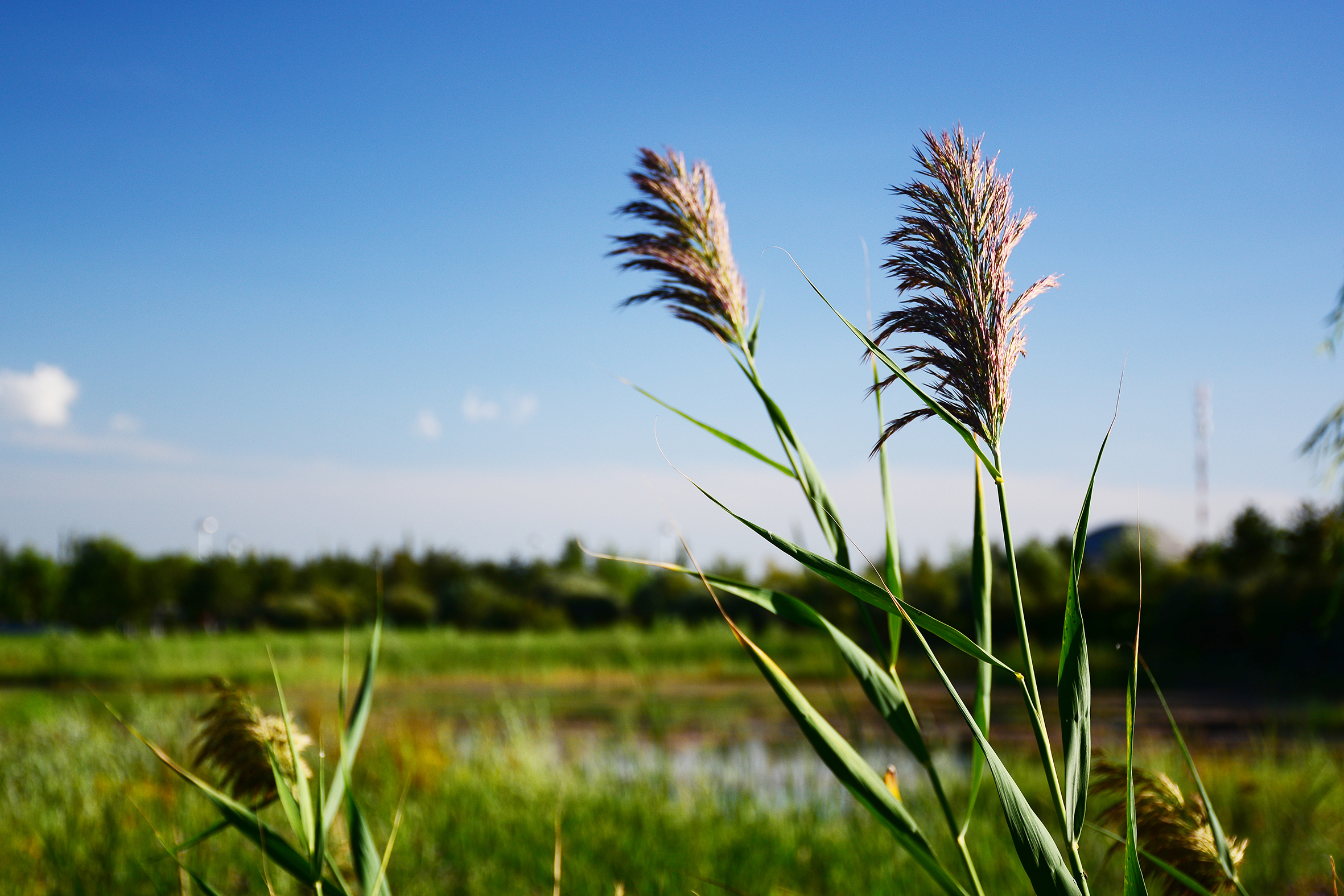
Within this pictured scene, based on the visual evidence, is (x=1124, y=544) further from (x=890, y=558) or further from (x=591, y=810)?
(x=890, y=558)

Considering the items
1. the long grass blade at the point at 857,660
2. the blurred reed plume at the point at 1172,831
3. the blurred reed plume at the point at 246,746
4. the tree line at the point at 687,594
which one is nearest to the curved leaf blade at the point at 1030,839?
the long grass blade at the point at 857,660

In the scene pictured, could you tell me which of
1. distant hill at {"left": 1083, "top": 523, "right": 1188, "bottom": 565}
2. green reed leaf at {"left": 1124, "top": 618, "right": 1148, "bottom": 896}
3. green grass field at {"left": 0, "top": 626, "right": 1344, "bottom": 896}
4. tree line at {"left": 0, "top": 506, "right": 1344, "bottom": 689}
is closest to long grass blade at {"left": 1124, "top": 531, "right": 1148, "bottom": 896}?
green reed leaf at {"left": 1124, "top": 618, "right": 1148, "bottom": 896}

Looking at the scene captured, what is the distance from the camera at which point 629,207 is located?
98cm

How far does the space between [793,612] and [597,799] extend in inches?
155

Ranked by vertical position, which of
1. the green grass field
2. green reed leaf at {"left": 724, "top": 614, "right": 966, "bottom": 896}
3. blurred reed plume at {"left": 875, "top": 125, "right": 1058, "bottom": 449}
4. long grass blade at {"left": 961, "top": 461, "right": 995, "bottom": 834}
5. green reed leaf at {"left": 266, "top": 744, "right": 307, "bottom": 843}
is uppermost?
blurred reed plume at {"left": 875, "top": 125, "right": 1058, "bottom": 449}

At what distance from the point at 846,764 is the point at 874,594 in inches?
6.1

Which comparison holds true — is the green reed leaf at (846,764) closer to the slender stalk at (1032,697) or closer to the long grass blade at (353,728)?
the slender stalk at (1032,697)

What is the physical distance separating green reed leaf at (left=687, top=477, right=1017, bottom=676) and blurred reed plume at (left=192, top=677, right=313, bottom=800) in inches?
27.2

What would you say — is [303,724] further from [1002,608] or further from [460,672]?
[1002,608]

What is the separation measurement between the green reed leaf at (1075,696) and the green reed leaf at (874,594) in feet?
0.19

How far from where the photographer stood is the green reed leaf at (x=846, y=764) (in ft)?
2.45

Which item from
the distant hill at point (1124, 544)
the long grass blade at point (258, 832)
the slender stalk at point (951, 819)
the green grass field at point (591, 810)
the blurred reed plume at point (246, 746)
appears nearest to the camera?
the slender stalk at point (951, 819)

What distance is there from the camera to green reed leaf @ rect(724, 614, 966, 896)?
0.75m

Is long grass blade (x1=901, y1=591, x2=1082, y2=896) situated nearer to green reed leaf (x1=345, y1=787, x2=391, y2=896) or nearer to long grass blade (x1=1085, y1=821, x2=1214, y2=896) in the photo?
long grass blade (x1=1085, y1=821, x2=1214, y2=896)
